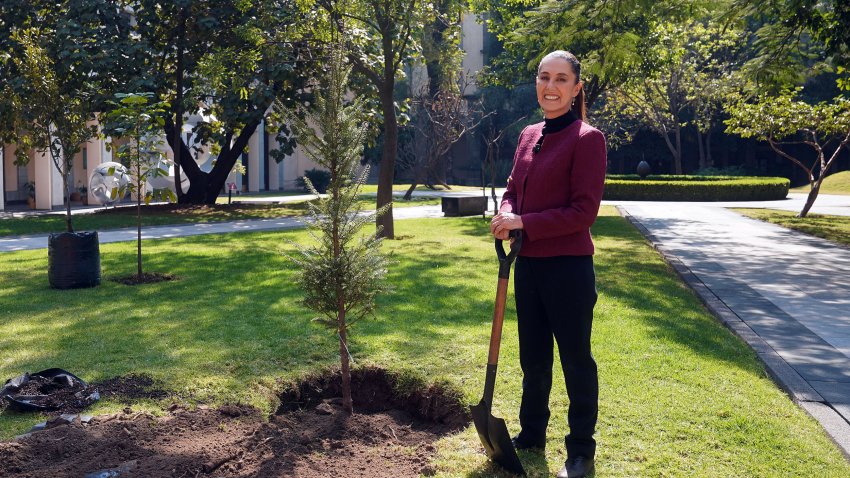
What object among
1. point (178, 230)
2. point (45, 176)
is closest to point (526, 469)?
point (178, 230)

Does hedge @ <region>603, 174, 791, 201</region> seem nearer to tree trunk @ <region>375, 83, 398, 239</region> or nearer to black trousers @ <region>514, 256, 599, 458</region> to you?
tree trunk @ <region>375, 83, 398, 239</region>

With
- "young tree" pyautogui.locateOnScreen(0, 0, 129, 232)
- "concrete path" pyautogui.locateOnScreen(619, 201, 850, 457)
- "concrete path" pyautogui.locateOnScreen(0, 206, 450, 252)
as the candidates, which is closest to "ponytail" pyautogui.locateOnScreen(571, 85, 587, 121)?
"concrete path" pyautogui.locateOnScreen(619, 201, 850, 457)

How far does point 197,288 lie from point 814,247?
1108 cm

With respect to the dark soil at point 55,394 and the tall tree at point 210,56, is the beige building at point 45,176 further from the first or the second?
the dark soil at point 55,394

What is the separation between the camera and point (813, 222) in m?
19.3

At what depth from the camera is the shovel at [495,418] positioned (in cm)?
370

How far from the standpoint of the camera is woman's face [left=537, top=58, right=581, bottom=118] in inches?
142

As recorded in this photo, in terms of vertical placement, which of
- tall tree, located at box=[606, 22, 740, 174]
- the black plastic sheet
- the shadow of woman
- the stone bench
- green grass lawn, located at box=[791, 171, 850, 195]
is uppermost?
tall tree, located at box=[606, 22, 740, 174]

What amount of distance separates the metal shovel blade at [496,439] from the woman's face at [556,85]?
4.83 feet

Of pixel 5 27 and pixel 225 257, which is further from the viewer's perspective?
pixel 5 27

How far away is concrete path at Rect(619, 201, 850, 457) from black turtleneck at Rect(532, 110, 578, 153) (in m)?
2.32

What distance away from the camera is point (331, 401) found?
16.9 ft

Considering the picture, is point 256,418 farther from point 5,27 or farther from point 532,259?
point 5,27

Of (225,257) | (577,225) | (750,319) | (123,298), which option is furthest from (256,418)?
(225,257)
